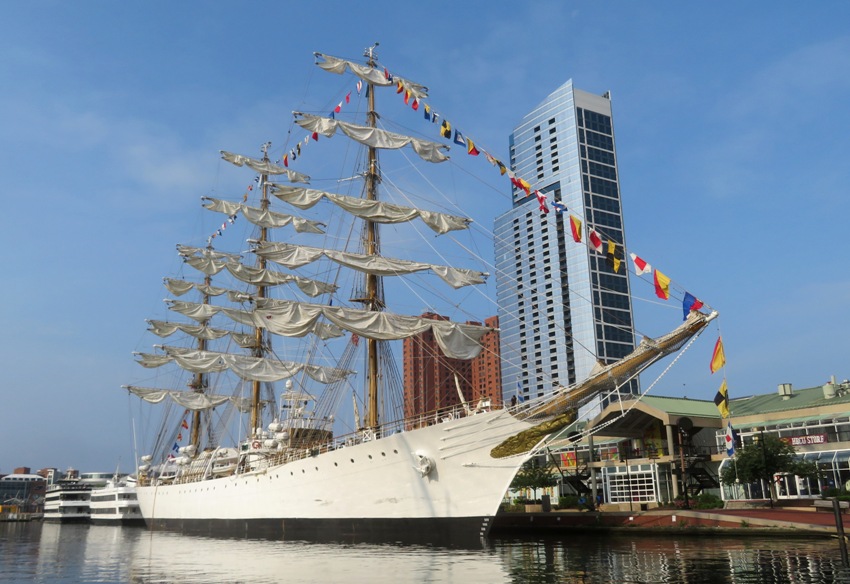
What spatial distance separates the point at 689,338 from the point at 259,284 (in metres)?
33.8

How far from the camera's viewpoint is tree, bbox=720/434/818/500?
3225cm

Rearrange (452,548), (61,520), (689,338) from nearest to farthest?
(689,338), (452,548), (61,520)

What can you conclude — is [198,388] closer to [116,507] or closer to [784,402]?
[116,507]

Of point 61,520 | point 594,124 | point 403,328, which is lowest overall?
point 61,520

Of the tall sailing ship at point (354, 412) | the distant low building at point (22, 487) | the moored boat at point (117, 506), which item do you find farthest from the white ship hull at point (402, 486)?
the distant low building at point (22, 487)

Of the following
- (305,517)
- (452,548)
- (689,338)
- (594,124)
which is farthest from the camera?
(594,124)

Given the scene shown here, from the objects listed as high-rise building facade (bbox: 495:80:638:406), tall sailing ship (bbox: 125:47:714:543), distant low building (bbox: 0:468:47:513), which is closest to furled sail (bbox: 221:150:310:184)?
tall sailing ship (bbox: 125:47:714:543)

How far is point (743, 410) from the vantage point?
137 feet

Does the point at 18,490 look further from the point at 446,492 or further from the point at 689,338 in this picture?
the point at 689,338

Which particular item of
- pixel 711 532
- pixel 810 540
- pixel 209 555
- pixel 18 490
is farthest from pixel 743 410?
pixel 18 490

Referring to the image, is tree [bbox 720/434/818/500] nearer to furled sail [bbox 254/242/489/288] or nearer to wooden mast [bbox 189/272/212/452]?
furled sail [bbox 254/242/489/288]

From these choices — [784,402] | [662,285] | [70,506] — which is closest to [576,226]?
[662,285]

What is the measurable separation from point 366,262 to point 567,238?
3086 inches

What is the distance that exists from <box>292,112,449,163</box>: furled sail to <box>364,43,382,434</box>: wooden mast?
0.87m
